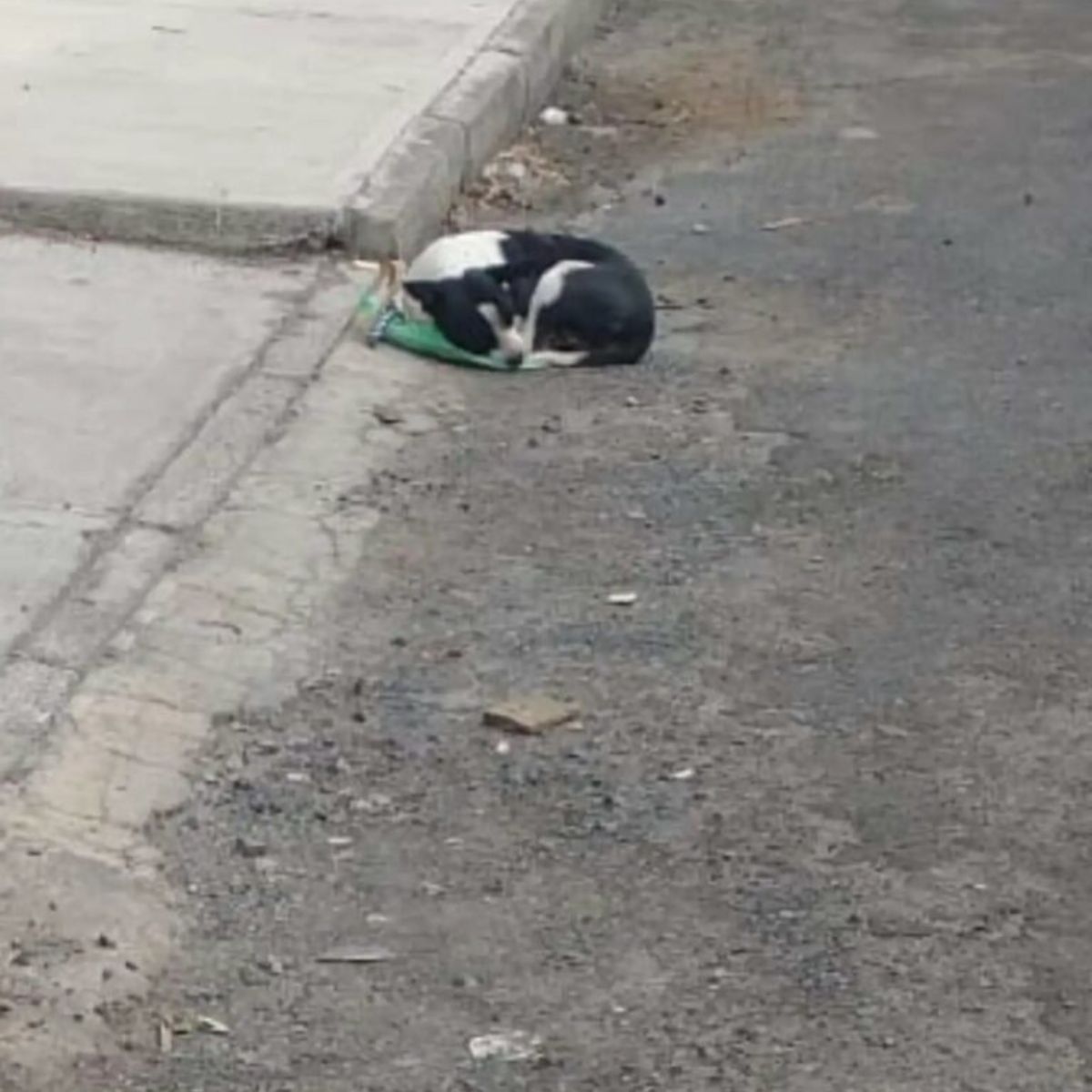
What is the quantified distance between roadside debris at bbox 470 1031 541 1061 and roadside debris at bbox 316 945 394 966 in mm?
264

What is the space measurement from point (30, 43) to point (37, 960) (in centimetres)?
558

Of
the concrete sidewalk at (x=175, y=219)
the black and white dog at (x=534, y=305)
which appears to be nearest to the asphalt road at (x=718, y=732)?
the black and white dog at (x=534, y=305)

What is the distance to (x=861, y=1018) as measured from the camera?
14.6 ft

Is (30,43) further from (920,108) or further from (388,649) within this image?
(388,649)

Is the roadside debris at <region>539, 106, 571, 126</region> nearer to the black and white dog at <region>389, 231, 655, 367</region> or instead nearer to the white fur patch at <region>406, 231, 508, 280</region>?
the white fur patch at <region>406, 231, 508, 280</region>

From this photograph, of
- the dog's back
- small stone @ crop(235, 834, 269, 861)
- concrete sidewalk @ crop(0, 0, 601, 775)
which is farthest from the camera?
the dog's back

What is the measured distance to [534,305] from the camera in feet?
24.3

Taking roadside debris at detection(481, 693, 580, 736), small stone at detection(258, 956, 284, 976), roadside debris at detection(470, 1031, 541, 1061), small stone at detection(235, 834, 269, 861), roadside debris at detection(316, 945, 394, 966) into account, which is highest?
roadside debris at detection(470, 1031, 541, 1061)

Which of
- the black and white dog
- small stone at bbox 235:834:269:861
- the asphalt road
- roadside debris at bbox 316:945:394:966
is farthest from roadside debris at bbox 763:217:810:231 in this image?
roadside debris at bbox 316:945:394:966

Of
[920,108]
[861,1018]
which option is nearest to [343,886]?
[861,1018]

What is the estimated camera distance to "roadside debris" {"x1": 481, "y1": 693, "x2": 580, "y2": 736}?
5.36 meters

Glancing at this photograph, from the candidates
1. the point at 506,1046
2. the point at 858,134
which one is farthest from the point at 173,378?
the point at 858,134

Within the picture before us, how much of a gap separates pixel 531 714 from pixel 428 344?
2187 mm

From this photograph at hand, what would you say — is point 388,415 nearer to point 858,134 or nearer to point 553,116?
point 553,116
